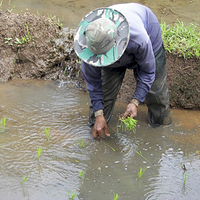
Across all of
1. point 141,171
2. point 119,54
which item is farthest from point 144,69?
point 141,171

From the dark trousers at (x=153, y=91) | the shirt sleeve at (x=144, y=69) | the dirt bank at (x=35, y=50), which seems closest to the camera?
the shirt sleeve at (x=144, y=69)

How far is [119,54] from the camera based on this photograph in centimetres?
246

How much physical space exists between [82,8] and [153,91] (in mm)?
3993

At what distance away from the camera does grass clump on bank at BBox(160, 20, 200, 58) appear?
4.11 meters

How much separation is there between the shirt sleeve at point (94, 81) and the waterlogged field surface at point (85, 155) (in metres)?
0.57

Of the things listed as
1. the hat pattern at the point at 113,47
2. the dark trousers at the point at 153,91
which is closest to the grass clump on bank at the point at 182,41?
the dark trousers at the point at 153,91

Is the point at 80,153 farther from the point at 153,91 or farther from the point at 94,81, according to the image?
the point at 153,91

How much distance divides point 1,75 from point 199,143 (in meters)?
3.30

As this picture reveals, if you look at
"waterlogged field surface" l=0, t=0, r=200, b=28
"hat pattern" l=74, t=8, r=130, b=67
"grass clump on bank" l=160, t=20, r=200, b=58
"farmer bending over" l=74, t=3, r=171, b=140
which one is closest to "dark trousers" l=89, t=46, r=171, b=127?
"farmer bending over" l=74, t=3, r=171, b=140

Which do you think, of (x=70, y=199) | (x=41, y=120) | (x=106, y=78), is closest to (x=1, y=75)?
(x=41, y=120)

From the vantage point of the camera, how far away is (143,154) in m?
3.21

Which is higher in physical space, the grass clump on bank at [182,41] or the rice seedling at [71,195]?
the grass clump on bank at [182,41]

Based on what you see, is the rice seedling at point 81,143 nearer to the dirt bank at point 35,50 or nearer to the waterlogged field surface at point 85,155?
the waterlogged field surface at point 85,155

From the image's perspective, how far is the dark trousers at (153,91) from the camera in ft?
10.7
